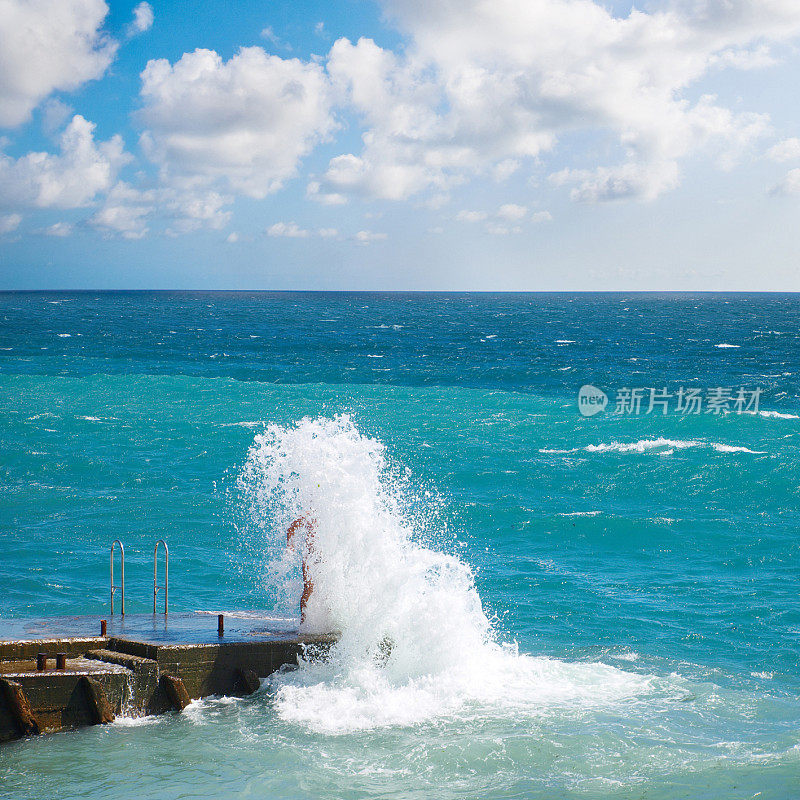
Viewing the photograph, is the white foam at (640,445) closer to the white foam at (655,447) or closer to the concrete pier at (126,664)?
the white foam at (655,447)

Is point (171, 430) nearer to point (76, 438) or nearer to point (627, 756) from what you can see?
point (76, 438)

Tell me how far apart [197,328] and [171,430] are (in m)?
70.6

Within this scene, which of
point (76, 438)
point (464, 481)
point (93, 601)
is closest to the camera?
point (93, 601)

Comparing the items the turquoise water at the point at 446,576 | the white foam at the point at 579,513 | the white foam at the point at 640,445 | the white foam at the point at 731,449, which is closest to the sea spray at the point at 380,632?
the turquoise water at the point at 446,576

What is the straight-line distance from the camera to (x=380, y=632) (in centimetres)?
1473

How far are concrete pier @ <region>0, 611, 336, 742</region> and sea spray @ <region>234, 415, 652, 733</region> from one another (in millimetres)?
540

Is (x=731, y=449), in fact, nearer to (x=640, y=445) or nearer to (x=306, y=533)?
(x=640, y=445)

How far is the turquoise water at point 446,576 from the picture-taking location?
11750mm

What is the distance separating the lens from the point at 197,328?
346ft

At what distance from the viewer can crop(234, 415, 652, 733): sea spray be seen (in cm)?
1357

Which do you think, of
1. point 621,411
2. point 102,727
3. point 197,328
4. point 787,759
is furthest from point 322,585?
point 197,328

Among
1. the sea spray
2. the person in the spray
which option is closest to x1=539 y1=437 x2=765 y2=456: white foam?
the sea spray

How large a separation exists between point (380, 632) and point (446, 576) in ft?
7.46

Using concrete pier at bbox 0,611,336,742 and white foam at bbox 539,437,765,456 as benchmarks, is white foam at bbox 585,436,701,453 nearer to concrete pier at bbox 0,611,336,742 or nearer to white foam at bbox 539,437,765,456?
white foam at bbox 539,437,765,456
